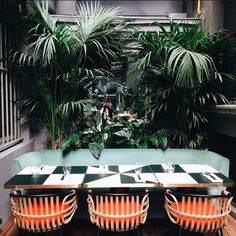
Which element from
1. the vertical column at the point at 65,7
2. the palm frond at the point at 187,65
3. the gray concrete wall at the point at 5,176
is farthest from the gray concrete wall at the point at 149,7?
the gray concrete wall at the point at 5,176

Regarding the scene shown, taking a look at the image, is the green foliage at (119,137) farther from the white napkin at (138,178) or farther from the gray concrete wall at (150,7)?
the gray concrete wall at (150,7)

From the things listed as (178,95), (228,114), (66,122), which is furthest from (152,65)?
(66,122)

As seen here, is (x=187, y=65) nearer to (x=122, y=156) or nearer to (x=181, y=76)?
(x=181, y=76)

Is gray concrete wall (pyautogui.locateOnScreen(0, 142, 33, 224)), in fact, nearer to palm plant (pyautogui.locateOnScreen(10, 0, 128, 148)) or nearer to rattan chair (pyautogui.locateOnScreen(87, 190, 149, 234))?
palm plant (pyautogui.locateOnScreen(10, 0, 128, 148))

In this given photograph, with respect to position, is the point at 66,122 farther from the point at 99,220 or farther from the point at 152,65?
the point at 99,220

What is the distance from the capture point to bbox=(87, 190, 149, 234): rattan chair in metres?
2.22

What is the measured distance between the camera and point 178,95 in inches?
143

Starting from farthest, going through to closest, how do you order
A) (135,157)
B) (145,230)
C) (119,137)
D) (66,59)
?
(119,137) < (66,59) < (135,157) < (145,230)

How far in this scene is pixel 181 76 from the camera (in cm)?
322

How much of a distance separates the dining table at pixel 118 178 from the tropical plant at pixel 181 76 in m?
0.95

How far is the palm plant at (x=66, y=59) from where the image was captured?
350 cm

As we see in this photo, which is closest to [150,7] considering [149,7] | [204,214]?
[149,7]

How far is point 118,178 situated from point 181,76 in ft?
4.89

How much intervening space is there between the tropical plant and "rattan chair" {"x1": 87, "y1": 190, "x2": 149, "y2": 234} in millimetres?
1682
